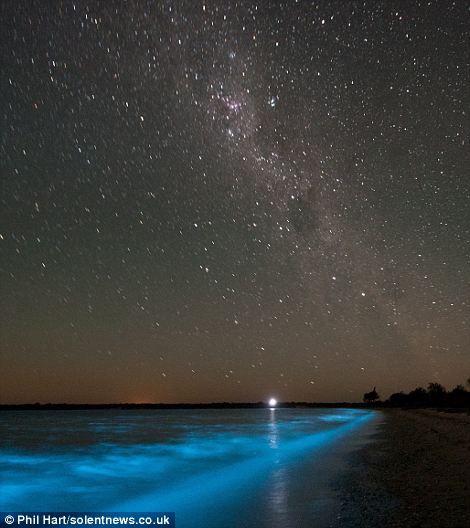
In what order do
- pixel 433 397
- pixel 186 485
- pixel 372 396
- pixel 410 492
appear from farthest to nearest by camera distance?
pixel 372 396, pixel 433 397, pixel 186 485, pixel 410 492

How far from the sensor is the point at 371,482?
35.4 feet

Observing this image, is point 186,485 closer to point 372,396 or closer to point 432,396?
point 432,396

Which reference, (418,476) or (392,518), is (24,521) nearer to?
(392,518)

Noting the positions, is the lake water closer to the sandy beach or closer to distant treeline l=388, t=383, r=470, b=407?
the sandy beach

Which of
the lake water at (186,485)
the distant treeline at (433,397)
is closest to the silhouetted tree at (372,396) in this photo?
the distant treeline at (433,397)

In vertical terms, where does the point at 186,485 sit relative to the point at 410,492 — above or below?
below

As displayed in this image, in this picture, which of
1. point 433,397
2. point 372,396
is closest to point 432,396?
point 433,397

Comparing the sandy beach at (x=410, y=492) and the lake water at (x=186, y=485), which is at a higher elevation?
the sandy beach at (x=410, y=492)

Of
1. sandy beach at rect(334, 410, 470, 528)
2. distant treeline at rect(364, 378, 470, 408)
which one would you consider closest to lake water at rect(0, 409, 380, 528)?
sandy beach at rect(334, 410, 470, 528)

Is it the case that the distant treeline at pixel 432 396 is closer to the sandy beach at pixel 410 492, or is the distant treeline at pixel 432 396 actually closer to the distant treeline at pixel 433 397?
the distant treeline at pixel 433 397

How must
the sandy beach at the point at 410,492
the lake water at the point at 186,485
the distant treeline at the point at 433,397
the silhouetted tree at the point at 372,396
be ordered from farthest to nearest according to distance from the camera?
the silhouetted tree at the point at 372,396 < the distant treeline at the point at 433,397 < the lake water at the point at 186,485 < the sandy beach at the point at 410,492

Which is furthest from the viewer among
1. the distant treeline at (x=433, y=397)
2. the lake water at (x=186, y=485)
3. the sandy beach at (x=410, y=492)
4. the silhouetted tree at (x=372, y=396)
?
the silhouetted tree at (x=372, y=396)

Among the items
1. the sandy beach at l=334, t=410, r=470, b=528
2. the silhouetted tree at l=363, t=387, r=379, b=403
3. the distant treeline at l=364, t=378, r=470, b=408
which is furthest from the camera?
the silhouetted tree at l=363, t=387, r=379, b=403

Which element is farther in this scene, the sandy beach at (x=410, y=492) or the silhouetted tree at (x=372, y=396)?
the silhouetted tree at (x=372, y=396)
